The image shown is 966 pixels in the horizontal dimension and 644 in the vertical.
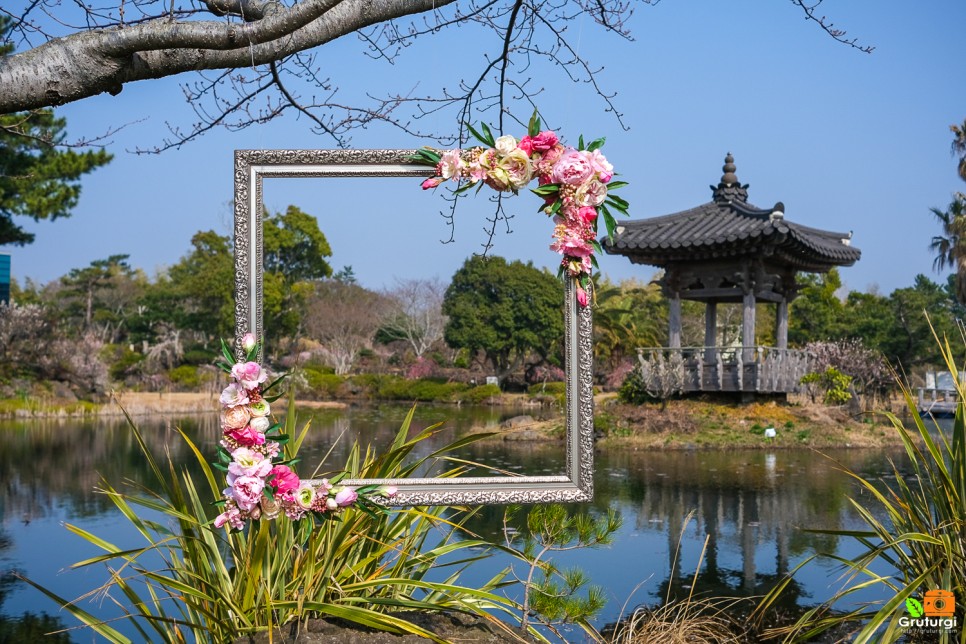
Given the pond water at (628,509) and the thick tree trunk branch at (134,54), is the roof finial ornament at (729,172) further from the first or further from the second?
the thick tree trunk branch at (134,54)

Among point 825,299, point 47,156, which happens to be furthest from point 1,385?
point 825,299

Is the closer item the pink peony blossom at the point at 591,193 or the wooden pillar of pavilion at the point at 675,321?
the pink peony blossom at the point at 591,193

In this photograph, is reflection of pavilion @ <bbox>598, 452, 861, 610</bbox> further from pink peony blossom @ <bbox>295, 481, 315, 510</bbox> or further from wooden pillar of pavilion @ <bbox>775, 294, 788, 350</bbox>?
A: wooden pillar of pavilion @ <bbox>775, 294, 788, 350</bbox>

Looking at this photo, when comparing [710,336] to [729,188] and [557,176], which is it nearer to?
[729,188]

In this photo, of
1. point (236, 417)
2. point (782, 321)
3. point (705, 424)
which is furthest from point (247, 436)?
point (782, 321)

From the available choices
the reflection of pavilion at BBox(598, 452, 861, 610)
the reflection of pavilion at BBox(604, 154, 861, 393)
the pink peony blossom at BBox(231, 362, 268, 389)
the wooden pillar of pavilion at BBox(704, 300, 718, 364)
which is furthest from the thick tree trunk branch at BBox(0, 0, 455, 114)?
Result: the wooden pillar of pavilion at BBox(704, 300, 718, 364)

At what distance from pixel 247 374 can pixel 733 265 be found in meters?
11.3

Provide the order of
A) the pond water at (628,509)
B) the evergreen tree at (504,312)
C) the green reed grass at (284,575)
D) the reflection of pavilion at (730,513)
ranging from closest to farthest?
the green reed grass at (284,575), the pond water at (628,509), the reflection of pavilion at (730,513), the evergreen tree at (504,312)

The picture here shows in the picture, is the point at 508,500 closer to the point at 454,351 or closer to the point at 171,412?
the point at 171,412

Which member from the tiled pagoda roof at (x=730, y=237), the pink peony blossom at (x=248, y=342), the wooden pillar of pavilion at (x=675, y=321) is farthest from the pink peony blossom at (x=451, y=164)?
the wooden pillar of pavilion at (x=675, y=321)

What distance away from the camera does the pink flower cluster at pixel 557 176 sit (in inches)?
95.0

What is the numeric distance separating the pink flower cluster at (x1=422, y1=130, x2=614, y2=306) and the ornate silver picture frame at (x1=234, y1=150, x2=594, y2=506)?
0.24 ft

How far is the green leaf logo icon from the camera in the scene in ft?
8.64

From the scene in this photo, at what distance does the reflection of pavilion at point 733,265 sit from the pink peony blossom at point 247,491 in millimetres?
10501
